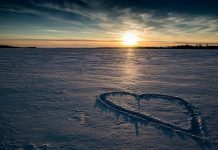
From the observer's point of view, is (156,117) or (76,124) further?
(156,117)

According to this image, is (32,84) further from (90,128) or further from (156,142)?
(156,142)

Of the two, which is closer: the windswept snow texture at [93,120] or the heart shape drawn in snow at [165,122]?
the windswept snow texture at [93,120]

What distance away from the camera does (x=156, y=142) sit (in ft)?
9.59

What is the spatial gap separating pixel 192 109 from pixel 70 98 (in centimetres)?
289

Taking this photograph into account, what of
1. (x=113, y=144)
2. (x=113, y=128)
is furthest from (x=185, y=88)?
(x=113, y=144)

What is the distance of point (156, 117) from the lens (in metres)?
3.85

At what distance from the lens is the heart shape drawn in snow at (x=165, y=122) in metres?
3.23

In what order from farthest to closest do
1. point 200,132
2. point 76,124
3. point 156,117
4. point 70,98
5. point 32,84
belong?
point 32,84 < point 70,98 < point 156,117 < point 76,124 < point 200,132

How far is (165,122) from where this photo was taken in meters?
3.62

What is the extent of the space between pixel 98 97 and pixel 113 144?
2.44m

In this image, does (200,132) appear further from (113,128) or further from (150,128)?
(113,128)

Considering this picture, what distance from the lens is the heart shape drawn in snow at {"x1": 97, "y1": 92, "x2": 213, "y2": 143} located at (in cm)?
323

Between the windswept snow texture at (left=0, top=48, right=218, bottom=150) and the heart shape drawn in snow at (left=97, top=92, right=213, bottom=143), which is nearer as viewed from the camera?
the windswept snow texture at (left=0, top=48, right=218, bottom=150)

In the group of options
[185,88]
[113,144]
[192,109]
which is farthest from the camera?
[185,88]
